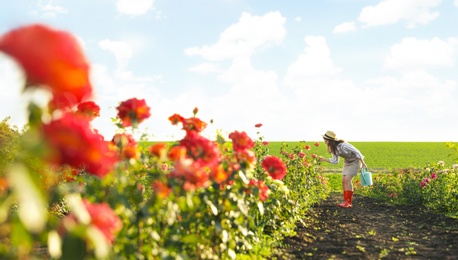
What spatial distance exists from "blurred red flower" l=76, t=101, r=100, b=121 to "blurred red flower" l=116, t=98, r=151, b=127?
430mm

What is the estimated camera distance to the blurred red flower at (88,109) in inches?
161

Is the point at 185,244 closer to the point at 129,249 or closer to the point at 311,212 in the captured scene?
the point at 129,249

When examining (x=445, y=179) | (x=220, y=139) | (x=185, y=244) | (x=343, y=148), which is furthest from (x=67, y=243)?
(x=445, y=179)

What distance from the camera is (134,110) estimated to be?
12.3ft

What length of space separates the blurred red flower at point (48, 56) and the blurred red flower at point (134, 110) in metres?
1.87

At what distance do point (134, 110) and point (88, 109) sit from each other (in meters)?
0.57

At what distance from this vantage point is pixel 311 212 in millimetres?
10297

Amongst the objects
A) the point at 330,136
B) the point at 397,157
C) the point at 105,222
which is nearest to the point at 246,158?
the point at 105,222

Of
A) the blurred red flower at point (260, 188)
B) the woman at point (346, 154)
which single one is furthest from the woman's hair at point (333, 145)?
the blurred red flower at point (260, 188)

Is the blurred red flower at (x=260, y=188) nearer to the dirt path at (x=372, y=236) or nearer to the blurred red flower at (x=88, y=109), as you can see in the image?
the dirt path at (x=372, y=236)

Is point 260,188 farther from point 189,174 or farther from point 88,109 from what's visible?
point 88,109

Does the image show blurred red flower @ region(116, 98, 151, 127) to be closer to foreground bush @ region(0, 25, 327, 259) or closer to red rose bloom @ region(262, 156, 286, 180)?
foreground bush @ region(0, 25, 327, 259)

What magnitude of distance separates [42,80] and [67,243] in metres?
0.65

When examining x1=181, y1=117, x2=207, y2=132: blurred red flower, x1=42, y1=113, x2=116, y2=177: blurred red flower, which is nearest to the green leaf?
x1=42, y1=113, x2=116, y2=177: blurred red flower
